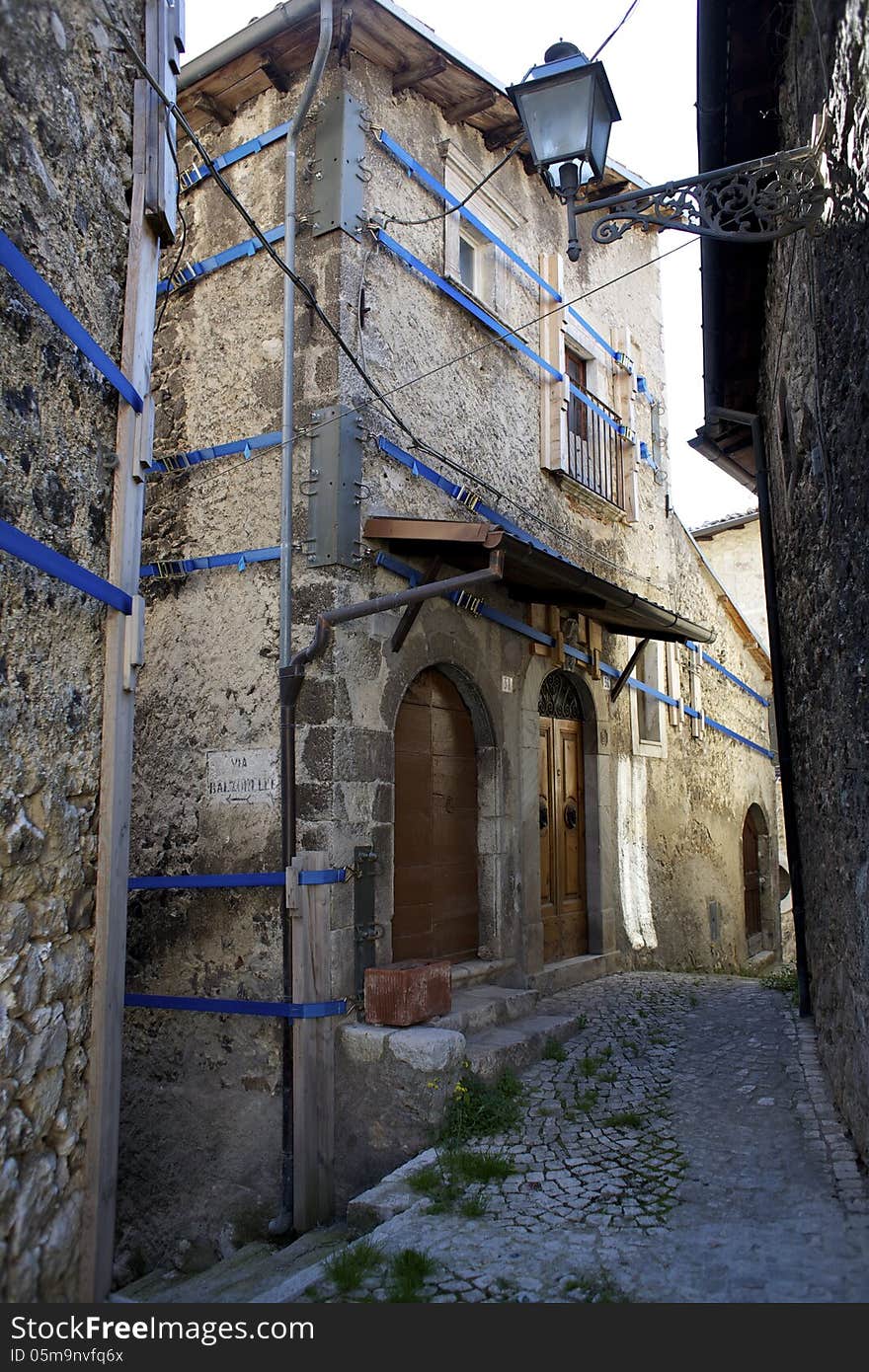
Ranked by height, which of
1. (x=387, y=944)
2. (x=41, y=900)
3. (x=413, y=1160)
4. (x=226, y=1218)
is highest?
(x=41, y=900)

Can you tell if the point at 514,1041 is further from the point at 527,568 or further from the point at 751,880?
the point at 751,880

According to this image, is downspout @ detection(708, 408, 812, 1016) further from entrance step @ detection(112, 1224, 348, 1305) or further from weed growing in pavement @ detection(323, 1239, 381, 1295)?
weed growing in pavement @ detection(323, 1239, 381, 1295)

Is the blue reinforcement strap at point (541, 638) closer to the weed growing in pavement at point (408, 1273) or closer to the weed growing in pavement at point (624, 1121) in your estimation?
the weed growing in pavement at point (624, 1121)

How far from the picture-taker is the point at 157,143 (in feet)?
10.9

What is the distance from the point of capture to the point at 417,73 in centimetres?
613

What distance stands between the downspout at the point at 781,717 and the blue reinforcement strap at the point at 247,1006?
3.02m

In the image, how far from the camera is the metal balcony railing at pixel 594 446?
8.27 meters

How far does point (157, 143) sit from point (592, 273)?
6560 millimetres

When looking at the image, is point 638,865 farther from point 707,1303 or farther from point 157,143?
point 157,143

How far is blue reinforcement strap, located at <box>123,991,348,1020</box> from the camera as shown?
4.79 meters

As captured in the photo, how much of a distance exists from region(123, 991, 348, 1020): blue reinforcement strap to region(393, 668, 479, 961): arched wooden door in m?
0.91

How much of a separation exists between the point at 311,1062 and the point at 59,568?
3.03 meters

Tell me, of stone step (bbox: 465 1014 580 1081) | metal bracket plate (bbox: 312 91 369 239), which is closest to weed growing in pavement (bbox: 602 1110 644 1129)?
stone step (bbox: 465 1014 580 1081)

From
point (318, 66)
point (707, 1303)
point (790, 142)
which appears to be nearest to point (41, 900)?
point (707, 1303)
